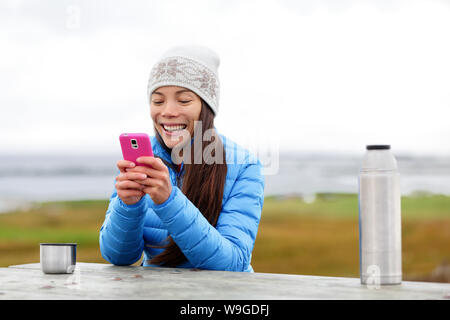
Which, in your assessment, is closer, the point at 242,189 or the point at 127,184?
the point at 127,184

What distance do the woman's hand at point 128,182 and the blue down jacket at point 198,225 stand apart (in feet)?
0.26

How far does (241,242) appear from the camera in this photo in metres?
2.24

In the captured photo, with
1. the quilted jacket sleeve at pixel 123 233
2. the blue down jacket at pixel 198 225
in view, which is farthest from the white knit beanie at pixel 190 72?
the quilted jacket sleeve at pixel 123 233

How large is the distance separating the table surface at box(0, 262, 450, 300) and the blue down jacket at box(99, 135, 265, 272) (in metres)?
0.13

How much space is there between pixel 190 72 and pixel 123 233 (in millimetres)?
833

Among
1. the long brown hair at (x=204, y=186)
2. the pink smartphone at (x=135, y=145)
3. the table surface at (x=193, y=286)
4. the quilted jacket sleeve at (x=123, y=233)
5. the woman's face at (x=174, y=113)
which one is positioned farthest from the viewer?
the woman's face at (x=174, y=113)

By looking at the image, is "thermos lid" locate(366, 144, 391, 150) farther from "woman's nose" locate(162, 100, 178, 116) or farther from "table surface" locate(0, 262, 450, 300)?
"woman's nose" locate(162, 100, 178, 116)

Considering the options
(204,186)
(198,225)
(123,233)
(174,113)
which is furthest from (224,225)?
(174,113)

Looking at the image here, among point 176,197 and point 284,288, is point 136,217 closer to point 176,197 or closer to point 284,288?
point 176,197

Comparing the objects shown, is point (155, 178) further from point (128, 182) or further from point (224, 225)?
point (224, 225)

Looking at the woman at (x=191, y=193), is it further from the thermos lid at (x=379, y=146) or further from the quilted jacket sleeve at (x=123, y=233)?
the thermos lid at (x=379, y=146)

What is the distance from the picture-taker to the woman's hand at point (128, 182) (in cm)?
180
